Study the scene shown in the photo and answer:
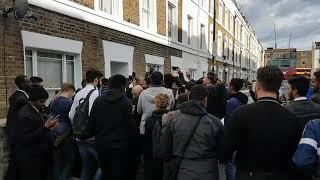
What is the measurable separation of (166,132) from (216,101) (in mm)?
3017

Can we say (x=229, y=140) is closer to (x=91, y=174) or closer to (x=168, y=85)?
(x=91, y=174)

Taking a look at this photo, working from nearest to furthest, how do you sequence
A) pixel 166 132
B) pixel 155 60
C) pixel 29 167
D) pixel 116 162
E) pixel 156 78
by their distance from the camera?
pixel 166 132
pixel 29 167
pixel 116 162
pixel 156 78
pixel 155 60

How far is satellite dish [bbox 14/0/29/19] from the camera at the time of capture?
270 inches

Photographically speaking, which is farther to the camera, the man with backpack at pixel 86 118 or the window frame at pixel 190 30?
the window frame at pixel 190 30

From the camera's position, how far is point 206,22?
23.7 meters

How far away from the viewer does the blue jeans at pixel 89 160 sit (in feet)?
18.0

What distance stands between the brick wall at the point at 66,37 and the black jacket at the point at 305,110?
5367 millimetres

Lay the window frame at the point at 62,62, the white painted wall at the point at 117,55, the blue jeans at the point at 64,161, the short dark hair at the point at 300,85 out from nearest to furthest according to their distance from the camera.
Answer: the short dark hair at the point at 300,85
the blue jeans at the point at 64,161
the window frame at the point at 62,62
the white painted wall at the point at 117,55

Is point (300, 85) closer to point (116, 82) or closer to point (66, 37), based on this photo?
point (116, 82)

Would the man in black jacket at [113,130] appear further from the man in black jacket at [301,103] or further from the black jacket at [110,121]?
the man in black jacket at [301,103]

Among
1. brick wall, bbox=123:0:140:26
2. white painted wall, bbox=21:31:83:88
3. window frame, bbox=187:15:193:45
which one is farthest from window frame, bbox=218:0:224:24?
white painted wall, bbox=21:31:83:88

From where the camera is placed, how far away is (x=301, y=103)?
3.58 m

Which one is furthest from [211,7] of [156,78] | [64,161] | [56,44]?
[64,161]

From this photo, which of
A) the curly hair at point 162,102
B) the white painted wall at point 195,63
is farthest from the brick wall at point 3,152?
the white painted wall at point 195,63
